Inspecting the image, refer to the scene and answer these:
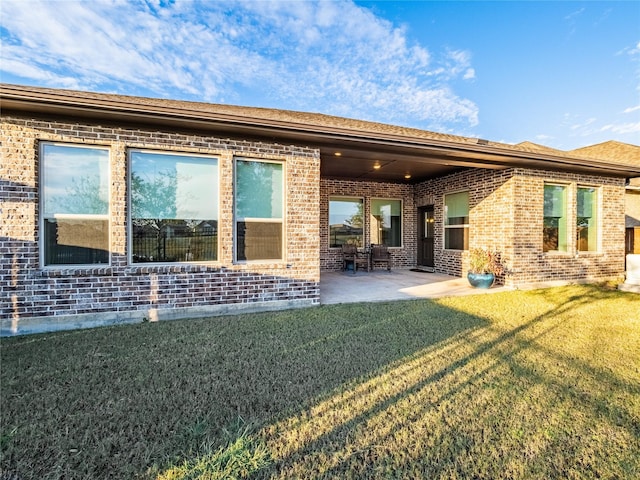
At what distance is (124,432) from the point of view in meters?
2.01

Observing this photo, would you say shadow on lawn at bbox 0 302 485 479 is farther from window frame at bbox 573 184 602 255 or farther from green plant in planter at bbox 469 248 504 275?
window frame at bbox 573 184 602 255

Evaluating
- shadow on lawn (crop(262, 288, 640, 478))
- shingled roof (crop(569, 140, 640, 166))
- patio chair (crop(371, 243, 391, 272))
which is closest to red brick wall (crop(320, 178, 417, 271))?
patio chair (crop(371, 243, 391, 272))

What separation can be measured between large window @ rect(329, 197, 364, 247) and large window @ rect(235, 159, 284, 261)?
4960 mm

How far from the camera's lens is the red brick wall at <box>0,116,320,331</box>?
159 inches

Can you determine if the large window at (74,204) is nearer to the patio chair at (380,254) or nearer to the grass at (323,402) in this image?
the grass at (323,402)

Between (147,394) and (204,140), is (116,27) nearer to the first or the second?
(204,140)

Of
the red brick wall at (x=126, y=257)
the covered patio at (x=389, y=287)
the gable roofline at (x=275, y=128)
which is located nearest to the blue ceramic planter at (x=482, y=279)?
the covered patio at (x=389, y=287)

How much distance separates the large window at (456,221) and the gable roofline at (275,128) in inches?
74.3

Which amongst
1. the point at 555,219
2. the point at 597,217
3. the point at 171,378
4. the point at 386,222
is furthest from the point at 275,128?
the point at 597,217

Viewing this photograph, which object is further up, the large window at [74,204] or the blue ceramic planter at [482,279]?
the large window at [74,204]

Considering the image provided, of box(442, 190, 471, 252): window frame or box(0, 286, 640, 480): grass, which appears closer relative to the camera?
box(0, 286, 640, 480): grass

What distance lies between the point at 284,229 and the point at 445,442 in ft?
12.9

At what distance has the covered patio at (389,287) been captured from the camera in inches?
240

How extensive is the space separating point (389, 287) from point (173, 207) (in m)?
4.82
